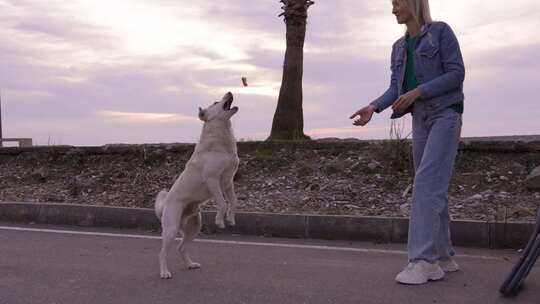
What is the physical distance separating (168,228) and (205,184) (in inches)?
20.0

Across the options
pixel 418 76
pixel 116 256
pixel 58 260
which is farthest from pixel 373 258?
pixel 58 260

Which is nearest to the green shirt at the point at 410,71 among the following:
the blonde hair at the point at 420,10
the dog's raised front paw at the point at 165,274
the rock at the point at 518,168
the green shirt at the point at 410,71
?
the green shirt at the point at 410,71

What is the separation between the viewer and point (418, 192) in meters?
5.19

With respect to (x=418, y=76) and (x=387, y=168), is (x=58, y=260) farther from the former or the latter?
(x=387, y=168)

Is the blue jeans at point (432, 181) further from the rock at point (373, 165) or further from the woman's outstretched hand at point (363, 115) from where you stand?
the rock at point (373, 165)

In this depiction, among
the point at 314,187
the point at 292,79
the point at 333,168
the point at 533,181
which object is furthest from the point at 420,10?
the point at 292,79

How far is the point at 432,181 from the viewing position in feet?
16.9

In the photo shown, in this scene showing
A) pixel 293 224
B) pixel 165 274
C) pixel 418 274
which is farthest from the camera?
pixel 293 224

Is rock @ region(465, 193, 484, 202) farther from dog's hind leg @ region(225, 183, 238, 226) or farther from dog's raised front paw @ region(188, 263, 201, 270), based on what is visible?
dog's raised front paw @ region(188, 263, 201, 270)

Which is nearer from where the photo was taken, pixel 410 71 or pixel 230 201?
pixel 410 71

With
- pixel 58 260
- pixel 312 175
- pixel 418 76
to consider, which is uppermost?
pixel 418 76

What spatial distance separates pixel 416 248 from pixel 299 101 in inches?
312

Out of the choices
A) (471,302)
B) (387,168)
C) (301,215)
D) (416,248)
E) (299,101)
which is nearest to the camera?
(471,302)

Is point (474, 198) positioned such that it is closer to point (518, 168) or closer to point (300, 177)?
point (518, 168)
